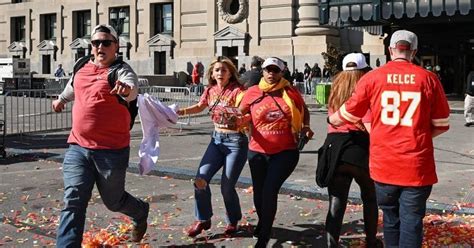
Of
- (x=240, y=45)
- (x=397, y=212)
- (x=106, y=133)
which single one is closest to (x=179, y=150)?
(x=106, y=133)

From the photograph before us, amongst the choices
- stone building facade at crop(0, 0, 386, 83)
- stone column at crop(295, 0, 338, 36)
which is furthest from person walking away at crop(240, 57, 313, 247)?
stone column at crop(295, 0, 338, 36)

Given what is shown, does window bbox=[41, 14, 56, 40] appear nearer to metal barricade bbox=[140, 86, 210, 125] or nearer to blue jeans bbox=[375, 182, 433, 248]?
metal barricade bbox=[140, 86, 210, 125]

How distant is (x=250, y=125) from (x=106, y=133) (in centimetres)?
143

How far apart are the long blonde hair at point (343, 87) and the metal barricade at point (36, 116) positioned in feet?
39.4

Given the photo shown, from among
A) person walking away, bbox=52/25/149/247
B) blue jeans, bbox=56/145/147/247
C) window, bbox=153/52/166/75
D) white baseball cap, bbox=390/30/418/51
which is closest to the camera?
white baseball cap, bbox=390/30/418/51

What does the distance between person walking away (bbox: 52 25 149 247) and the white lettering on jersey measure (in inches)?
78.1

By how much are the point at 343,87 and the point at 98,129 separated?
6.85 feet

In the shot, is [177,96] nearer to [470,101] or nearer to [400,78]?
[470,101]

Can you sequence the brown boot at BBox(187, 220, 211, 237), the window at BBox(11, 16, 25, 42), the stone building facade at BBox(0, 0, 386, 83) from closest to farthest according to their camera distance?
the brown boot at BBox(187, 220, 211, 237)
the stone building facade at BBox(0, 0, 386, 83)
the window at BBox(11, 16, 25, 42)

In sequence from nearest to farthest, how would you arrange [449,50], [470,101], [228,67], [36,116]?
[228,67] → [470,101] → [36,116] → [449,50]

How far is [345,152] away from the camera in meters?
5.10

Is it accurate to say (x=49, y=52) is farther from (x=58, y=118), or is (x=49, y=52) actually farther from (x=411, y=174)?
(x=411, y=174)

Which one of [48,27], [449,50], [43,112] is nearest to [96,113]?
[43,112]

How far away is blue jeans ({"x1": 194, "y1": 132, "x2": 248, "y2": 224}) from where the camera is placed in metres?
5.95
